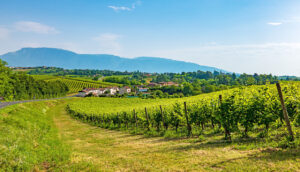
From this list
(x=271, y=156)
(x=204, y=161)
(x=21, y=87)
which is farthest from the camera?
(x=21, y=87)

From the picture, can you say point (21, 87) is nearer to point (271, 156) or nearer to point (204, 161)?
point (204, 161)

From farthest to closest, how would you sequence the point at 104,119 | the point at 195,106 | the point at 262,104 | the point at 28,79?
the point at 28,79
the point at 104,119
the point at 195,106
the point at 262,104

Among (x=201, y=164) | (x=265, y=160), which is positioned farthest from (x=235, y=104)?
(x=201, y=164)

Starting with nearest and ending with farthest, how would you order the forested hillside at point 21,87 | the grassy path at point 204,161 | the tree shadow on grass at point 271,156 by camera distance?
1. the grassy path at point 204,161
2. the tree shadow on grass at point 271,156
3. the forested hillside at point 21,87

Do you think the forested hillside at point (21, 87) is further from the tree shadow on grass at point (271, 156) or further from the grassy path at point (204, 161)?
the tree shadow on grass at point (271, 156)

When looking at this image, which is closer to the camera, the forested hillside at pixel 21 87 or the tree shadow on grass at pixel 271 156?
the tree shadow on grass at pixel 271 156

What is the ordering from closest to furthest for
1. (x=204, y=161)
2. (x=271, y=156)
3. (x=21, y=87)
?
(x=271, y=156)
(x=204, y=161)
(x=21, y=87)

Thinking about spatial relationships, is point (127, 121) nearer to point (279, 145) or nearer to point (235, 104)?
point (235, 104)

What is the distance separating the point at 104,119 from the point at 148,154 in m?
23.5

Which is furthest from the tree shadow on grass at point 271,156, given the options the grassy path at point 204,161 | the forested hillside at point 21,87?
the forested hillside at point 21,87

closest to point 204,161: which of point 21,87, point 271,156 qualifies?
point 271,156

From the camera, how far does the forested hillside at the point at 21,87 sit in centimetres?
5969

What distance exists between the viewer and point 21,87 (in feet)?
255

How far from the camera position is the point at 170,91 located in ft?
531
